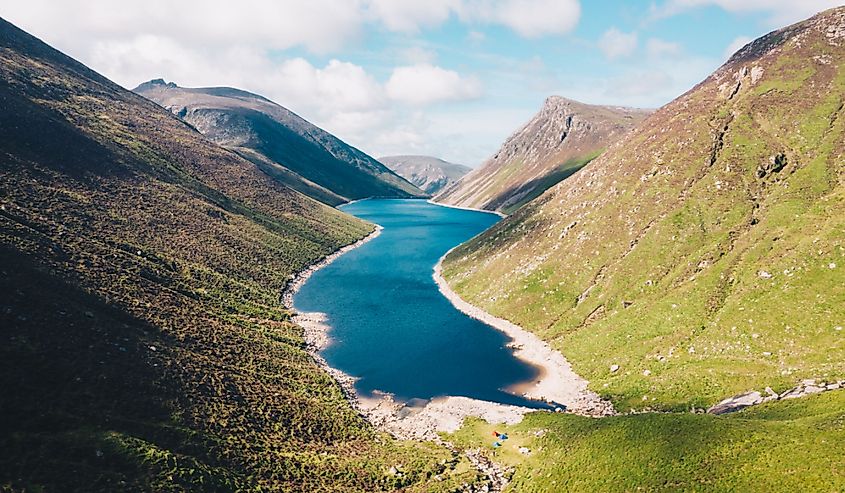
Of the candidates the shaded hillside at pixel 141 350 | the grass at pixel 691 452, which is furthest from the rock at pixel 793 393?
the shaded hillside at pixel 141 350

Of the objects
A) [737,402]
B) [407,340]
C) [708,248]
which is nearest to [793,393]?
[737,402]

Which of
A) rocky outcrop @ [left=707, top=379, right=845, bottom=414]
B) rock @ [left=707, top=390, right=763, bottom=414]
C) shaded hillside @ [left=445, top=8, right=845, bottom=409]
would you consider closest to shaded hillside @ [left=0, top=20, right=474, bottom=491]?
rock @ [left=707, top=390, right=763, bottom=414]

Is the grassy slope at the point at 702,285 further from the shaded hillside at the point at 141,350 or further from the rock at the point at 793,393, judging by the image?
the shaded hillside at the point at 141,350

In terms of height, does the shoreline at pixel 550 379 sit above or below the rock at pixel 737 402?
below

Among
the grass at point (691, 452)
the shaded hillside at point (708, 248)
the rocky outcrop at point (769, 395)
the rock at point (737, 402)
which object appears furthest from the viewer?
the shaded hillside at point (708, 248)

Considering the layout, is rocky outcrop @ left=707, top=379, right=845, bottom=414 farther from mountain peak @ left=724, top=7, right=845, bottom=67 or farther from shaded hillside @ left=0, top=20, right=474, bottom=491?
mountain peak @ left=724, top=7, right=845, bottom=67

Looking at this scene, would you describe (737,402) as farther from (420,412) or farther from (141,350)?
(141,350)
